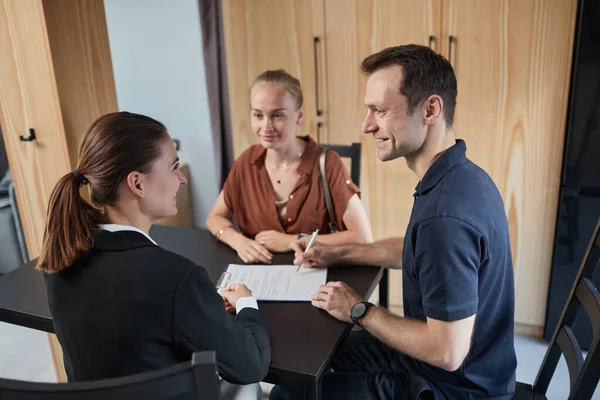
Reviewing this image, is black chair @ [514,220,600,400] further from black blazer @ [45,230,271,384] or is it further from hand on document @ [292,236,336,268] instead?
black blazer @ [45,230,271,384]

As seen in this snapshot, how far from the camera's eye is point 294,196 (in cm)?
192

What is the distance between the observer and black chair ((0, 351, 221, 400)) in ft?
2.49

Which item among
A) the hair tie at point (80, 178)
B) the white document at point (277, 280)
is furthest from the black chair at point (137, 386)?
the white document at point (277, 280)

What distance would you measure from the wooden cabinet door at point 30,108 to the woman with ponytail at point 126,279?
4.02 feet

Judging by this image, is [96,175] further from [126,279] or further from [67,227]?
[126,279]

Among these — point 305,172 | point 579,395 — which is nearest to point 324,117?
point 305,172

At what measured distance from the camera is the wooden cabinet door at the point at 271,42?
246 cm

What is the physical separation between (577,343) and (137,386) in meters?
1.04

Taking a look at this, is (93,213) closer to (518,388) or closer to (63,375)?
(518,388)

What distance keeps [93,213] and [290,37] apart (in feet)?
5.47

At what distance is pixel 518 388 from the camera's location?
139 cm

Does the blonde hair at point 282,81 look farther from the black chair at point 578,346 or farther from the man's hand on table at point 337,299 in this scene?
the black chair at point 578,346

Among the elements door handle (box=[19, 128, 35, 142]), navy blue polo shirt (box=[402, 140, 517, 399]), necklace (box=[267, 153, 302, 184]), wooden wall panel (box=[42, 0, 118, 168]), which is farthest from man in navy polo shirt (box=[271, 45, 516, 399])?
door handle (box=[19, 128, 35, 142])

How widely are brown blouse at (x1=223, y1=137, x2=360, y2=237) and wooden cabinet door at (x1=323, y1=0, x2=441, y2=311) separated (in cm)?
60
